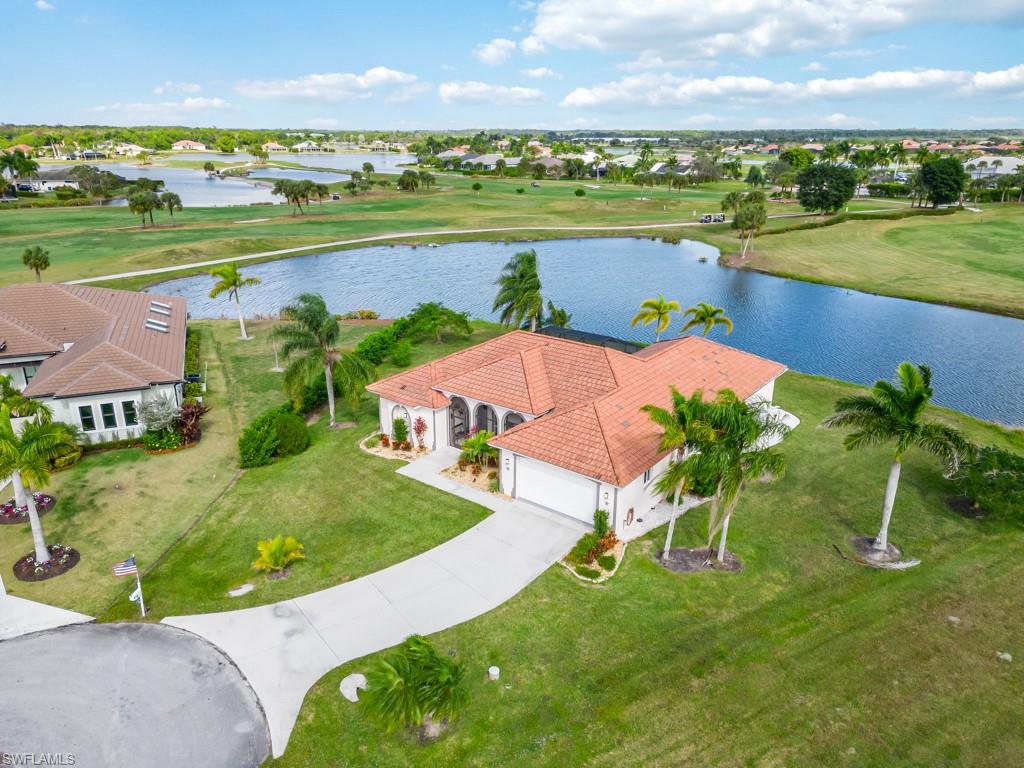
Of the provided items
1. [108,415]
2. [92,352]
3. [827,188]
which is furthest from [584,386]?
[827,188]

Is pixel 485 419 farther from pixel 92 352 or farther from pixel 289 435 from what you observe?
pixel 92 352

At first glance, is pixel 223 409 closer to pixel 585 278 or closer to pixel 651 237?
pixel 585 278

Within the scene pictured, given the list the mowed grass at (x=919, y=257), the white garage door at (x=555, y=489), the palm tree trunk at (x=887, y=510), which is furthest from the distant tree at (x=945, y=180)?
the white garage door at (x=555, y=489)

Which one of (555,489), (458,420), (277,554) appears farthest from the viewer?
(458,420)

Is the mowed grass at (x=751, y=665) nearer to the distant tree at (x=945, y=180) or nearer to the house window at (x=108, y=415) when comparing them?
the house window at (x=108, y=415)

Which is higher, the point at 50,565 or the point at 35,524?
the point at 35,524

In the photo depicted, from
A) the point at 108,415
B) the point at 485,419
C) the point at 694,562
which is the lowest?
the point at 694,562

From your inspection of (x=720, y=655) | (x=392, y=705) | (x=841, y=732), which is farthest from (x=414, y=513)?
(x=841, y=732)

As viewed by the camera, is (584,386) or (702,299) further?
(702,299)
